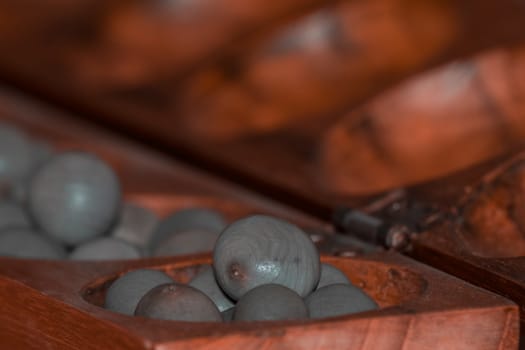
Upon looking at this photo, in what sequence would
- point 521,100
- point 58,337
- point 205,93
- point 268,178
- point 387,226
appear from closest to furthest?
point 58,337 < point 387,226 < point 268,178 < point 521,100 < point 205,93

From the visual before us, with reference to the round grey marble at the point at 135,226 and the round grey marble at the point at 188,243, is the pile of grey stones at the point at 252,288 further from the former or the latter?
the round grey marble at the point at 135,226

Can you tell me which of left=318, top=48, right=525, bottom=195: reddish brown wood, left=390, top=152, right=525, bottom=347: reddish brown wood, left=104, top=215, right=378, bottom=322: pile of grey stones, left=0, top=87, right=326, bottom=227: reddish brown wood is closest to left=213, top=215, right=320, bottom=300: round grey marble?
left=104, top=215, right=378, bottom=322: pile of grey stones

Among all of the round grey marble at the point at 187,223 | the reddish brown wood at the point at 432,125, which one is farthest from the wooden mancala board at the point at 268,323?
the reddish brown wood at the point at 432,125

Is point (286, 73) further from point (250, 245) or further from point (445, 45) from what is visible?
point (250, 245)

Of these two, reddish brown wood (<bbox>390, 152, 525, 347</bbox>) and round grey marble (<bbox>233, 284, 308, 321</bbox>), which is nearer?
round grey marble (<bbox>233, 284, 308, 321</bbox>)

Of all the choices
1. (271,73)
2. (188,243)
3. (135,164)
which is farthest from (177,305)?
(271,73)

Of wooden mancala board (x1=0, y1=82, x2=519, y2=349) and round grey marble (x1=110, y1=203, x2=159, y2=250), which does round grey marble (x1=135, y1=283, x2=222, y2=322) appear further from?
round grey marble (x1=110, y1=203, x2=159, y2=250)

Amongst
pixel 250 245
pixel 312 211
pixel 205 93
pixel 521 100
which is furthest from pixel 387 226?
pixel 205 93
